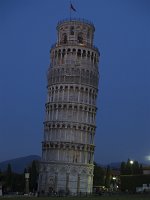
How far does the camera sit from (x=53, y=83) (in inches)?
3821

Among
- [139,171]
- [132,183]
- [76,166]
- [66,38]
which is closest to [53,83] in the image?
[66,38]

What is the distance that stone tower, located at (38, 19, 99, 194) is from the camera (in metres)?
92.3

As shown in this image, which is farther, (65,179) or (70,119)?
(70,119)

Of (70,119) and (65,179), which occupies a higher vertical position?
(70,119)

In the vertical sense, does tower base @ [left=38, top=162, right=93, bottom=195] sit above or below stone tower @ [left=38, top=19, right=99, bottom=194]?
below

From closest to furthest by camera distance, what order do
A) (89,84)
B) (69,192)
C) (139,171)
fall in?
(69,192) → (89,84) → (139,171)

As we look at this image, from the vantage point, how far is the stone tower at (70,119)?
303 ft

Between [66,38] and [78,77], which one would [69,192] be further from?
[66,38]

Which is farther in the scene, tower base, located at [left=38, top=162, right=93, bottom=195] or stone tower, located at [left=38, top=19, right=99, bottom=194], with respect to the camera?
stone tower, located at [left=38, top=19, right=99, bottom=194]

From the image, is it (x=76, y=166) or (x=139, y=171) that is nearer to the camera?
(x=76, y=166)

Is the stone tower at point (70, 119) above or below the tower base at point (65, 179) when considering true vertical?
above

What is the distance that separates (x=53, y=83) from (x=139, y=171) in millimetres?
42920

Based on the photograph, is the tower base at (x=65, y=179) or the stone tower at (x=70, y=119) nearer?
the tower base at (x=65, y=179)

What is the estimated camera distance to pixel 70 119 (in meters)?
93.7
